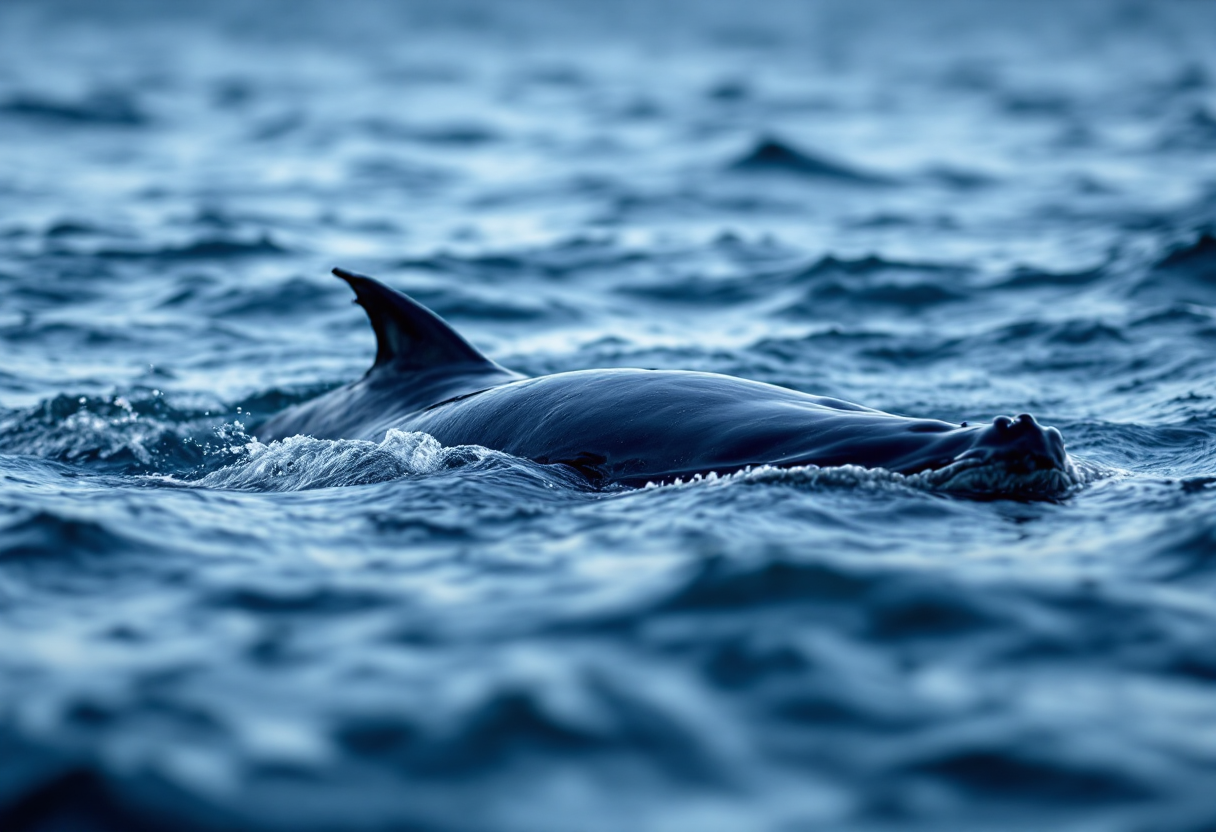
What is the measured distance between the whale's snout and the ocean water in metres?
0.21

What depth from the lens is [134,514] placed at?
648 centimetres

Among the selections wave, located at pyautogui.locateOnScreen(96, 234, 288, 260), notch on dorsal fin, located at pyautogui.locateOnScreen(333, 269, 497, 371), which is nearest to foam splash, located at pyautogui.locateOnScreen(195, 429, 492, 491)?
notch on dorsal fin, located at pyautogui.locateOnScreen(333, 269, 497, 371)

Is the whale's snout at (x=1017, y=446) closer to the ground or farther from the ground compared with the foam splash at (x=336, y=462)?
farther from the ground

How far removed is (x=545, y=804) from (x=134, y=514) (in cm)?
342

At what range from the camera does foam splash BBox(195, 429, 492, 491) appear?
7680mm

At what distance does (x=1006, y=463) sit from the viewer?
6.54m

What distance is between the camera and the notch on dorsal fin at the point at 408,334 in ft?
30.6

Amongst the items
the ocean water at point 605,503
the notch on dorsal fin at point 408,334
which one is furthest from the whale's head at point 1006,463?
the notch on dorsal fin at point 408,334

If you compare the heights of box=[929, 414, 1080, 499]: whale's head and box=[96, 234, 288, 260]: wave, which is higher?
box=[96, 234, 288, 260]: wave

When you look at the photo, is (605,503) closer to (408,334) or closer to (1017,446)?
(1017,446)

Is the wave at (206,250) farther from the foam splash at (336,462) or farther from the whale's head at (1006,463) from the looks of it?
the whale's head at (1006,463)

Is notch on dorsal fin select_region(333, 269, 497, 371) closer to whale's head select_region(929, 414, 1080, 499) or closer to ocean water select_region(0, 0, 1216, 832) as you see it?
ocean water select_region(0, 0, 1216, 832)

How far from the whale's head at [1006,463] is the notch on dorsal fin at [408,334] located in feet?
12.2

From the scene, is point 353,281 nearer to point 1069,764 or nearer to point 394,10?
point 1069,764
